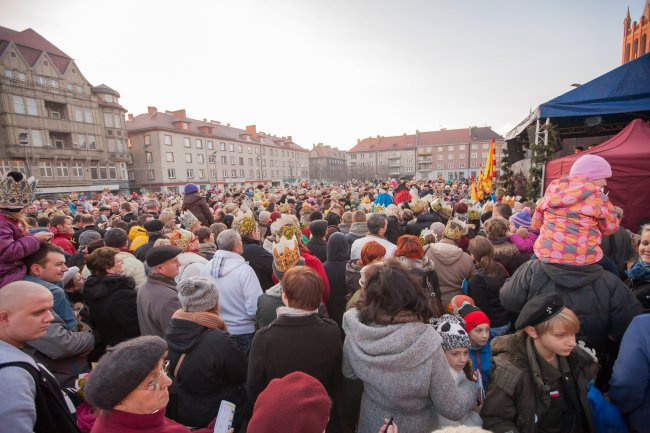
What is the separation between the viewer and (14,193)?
323cm

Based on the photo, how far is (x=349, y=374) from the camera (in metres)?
2.16

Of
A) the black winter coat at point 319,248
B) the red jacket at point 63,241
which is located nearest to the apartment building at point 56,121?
the red jacket at point 63,241

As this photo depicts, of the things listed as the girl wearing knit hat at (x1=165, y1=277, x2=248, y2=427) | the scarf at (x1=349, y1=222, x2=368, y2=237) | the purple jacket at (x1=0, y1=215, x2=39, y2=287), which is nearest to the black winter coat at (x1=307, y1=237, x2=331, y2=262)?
the scarf at (x1=349, y1=222, x2=368, y2=237)

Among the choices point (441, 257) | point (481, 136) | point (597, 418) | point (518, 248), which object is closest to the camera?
point (597, 418)

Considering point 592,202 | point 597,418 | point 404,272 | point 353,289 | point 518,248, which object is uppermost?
point 592,202

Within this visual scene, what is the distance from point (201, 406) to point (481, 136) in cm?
8573

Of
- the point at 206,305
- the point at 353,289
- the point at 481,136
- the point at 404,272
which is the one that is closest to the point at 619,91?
the point at 353,289

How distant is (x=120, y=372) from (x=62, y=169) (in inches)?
1701

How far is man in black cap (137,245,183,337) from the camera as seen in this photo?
117 inches

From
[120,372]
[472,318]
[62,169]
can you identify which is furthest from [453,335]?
[62,169]

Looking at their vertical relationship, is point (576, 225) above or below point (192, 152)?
below

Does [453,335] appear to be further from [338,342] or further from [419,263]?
[419,263]

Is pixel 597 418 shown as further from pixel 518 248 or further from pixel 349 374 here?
pixel 518 248

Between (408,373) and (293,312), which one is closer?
(408,373)
